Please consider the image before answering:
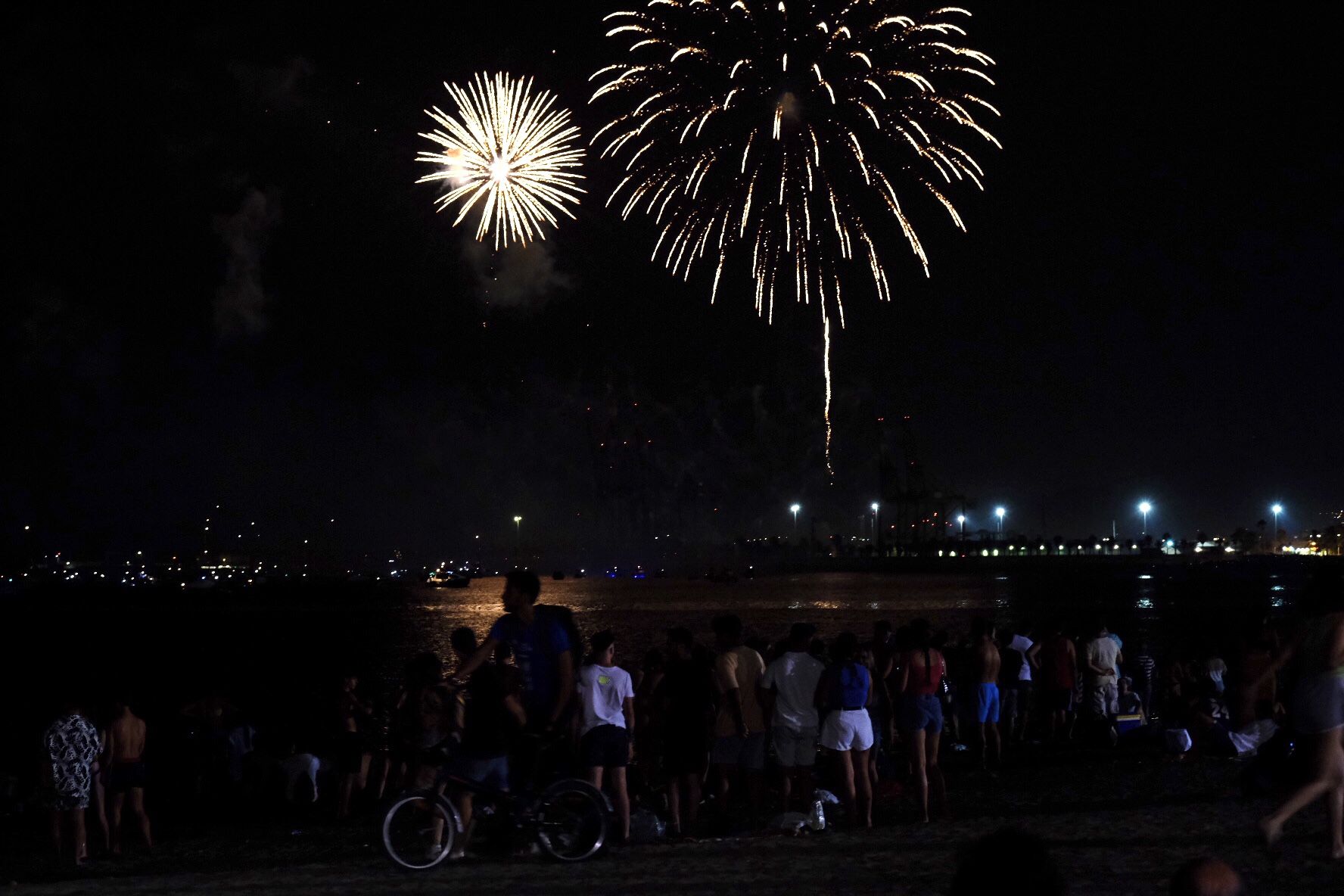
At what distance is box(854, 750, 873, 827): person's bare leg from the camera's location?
1070 centimetres

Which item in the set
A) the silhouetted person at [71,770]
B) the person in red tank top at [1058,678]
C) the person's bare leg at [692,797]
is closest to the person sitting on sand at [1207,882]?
the person's bare leg at [692,797]

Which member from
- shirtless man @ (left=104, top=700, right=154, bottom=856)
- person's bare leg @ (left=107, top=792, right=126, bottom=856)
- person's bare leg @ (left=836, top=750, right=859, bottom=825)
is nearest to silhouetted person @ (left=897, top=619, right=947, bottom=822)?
person's bare leg @ (left=836, top=750, right=859, bottom=825)

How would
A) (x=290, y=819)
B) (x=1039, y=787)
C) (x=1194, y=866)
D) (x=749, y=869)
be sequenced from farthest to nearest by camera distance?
(x=290, y=819), (x=1039, y=787), (x=749, y=869), (x=1194, y=866)

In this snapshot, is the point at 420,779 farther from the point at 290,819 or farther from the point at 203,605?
the point at 203,605

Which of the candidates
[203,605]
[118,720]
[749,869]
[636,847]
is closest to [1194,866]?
[749,869]

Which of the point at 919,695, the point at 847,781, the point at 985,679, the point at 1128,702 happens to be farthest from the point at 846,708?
the point at 1128,702

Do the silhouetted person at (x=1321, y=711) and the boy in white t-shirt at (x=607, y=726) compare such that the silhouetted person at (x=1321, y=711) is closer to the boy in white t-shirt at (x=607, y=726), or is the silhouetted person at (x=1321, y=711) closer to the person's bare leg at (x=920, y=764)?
the person's bare leg at (x=920, y=764)

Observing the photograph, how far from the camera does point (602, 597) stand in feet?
510

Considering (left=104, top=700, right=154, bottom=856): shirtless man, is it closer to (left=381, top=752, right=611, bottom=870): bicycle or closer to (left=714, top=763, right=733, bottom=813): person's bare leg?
(left=381, top=752, right=611, bottom=870): bicycle

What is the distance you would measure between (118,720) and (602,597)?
5663 inches

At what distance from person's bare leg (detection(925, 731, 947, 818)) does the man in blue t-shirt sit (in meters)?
4.20

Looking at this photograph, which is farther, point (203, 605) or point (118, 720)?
point (203, 605)

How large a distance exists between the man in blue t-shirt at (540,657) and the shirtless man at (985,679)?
230 inches

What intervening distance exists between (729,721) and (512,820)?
2847 mm
